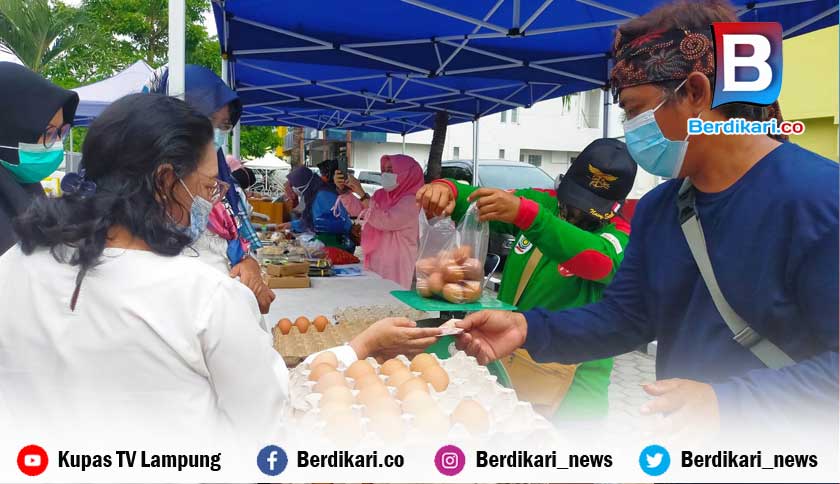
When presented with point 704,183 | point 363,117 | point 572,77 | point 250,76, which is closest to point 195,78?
point 704,183

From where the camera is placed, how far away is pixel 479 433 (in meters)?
1.63

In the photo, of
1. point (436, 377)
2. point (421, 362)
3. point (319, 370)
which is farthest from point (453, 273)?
point (319, 370)

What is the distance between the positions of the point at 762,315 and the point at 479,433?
29.3 inches

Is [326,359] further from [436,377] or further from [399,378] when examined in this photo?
[436,377]

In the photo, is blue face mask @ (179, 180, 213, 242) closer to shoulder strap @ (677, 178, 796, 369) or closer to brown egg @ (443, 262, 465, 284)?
brown egg @ (443, 262, 465, 284)

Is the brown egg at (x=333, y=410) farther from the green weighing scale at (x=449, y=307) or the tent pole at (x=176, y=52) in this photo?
the tent pole at (x=176, y=52)

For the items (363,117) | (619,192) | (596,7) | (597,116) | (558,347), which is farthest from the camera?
(597,116)

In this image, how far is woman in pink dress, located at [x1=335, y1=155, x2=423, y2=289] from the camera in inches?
239

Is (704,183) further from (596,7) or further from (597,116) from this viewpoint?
(597,116)

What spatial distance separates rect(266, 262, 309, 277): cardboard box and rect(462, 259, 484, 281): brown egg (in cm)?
271

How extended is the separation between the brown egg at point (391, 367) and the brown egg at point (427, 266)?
2.25ft

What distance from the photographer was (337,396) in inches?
67.1

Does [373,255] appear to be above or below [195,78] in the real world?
below

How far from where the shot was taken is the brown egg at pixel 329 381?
6.02ft
